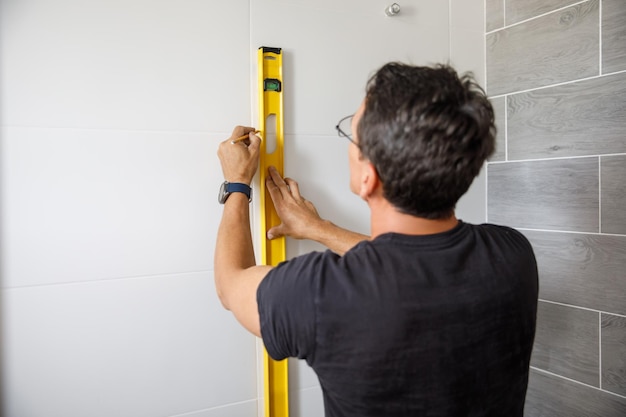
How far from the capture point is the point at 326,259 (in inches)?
26.9

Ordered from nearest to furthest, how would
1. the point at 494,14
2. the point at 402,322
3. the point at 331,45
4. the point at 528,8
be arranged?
1. the point at 402,322
2. the point at 331,45
3. the point at 528,8
4. the point at 494,14

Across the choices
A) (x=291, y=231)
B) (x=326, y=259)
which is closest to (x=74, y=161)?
(x=291, y=231)

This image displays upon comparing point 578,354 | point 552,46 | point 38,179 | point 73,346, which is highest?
point 552,46

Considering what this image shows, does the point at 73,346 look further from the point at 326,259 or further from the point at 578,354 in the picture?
the point at 578,354

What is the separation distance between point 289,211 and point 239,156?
0.18 meters

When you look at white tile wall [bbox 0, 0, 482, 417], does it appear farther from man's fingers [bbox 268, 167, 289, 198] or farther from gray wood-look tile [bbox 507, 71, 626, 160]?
gray wood-look tile [bbox 507, 71, 626, 160]

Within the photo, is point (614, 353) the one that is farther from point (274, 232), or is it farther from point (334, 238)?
point (274, 232)

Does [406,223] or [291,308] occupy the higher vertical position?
[406,223]

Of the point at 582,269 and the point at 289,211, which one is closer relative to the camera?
the point at 289,211

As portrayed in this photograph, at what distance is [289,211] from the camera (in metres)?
1.11

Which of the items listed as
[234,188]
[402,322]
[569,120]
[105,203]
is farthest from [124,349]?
[569,120]

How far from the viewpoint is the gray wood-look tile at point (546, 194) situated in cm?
122

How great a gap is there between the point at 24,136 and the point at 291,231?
577 mm

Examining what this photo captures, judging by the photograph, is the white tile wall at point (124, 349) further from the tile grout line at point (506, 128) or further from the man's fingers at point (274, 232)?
the tile grout line at point (506, 128)
